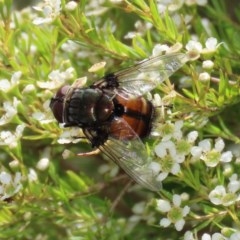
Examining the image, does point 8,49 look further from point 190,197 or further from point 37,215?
point 190,197

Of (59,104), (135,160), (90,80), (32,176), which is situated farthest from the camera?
(90,80)

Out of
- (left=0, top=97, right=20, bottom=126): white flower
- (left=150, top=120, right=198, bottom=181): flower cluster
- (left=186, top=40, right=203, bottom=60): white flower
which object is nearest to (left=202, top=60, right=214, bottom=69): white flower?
(left=186, top=40, right=203, bottom=60): white flower

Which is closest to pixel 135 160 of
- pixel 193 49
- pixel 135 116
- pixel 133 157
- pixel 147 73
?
pixel 133 157

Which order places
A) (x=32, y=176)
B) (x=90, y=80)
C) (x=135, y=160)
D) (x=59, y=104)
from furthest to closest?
(x=90, y=80)
(x=32, y=176)
(x=59, y=104)
(x=135, y=160)

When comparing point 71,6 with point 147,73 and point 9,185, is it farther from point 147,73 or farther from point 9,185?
point 9,185

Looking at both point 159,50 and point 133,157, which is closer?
point 133,157

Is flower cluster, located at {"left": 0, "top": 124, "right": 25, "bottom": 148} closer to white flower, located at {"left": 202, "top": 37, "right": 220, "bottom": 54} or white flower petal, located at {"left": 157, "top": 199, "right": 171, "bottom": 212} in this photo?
white flower petal, located at {"left": 157, "top": 199, "right": 171, "bottom": 212}

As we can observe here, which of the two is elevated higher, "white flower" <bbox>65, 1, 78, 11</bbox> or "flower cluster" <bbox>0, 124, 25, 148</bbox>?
"white flower" <bbox>65, 1, 78, 11</bbox>
